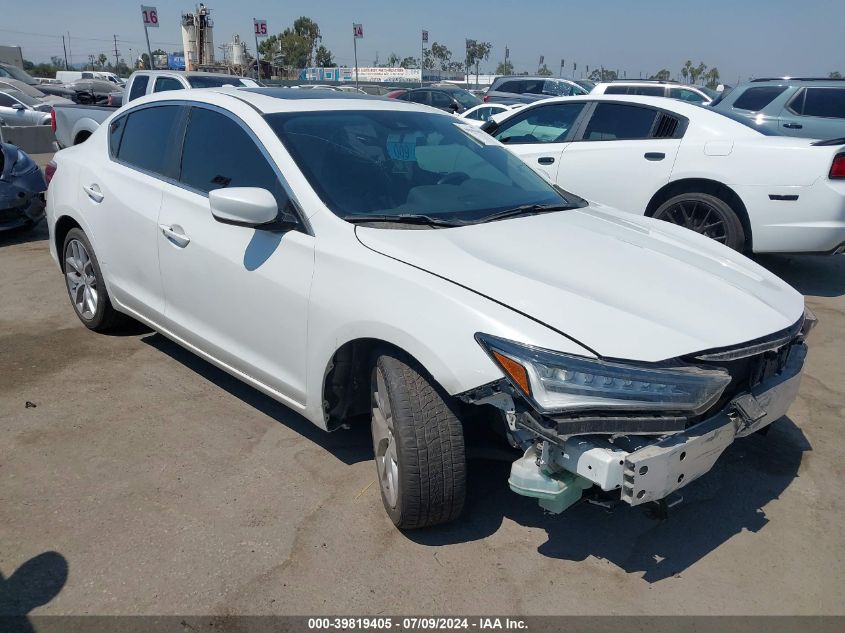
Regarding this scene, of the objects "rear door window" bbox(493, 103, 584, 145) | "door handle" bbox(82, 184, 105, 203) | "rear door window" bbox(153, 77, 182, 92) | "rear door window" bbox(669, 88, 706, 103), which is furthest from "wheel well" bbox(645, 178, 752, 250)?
"rear door window" bbox(669, 88, 706, 103)

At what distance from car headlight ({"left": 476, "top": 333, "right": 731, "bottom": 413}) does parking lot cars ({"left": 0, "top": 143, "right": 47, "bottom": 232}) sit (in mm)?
6870

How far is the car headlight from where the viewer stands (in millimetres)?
2236

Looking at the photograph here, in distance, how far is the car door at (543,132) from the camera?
6762 millimetres

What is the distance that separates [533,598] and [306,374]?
128 cm

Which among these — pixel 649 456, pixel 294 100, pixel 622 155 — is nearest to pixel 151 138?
pixel 294 100

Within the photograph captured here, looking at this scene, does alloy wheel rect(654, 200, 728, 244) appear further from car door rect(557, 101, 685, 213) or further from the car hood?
the car hood

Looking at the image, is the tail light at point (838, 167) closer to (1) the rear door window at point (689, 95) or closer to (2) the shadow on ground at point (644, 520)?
(2) the shadow on ground at point (644, 520)

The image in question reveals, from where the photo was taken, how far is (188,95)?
3.97 meters

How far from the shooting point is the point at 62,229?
4836 millimetres

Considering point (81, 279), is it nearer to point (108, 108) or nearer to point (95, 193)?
point (95, 193)

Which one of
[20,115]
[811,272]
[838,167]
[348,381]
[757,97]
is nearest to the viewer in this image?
[348,381]

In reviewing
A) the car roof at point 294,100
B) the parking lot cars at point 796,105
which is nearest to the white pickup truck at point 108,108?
the car roof at point 294,100

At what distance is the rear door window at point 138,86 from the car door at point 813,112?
9561 mm

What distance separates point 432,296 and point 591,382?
0.64m
